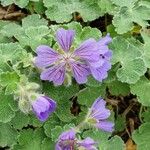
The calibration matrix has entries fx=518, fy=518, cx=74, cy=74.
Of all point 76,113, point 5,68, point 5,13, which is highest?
point 5,68

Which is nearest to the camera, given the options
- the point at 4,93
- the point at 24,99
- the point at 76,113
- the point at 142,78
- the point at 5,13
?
the point at 24,99

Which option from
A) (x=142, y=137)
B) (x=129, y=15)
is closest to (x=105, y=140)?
(x=142, y=137)

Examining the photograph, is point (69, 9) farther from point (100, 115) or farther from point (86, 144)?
point (86, 144)

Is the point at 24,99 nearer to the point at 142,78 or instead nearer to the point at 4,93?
the point at 4,93

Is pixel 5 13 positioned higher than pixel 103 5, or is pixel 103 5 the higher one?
pixel 103 5

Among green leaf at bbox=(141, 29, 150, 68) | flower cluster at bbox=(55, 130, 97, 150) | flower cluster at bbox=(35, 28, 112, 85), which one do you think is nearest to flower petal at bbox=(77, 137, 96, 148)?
flower cluster at bbox=(55, 130, 97, 150)

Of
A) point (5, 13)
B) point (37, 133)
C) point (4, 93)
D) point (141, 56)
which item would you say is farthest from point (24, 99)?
point (5, 13)

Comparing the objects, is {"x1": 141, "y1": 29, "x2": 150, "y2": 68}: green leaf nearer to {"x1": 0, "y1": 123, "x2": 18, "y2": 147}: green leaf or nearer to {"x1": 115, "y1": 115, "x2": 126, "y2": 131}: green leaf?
{"x1": 115, "y1": 115, "x2": 126, "y2": 131}: green leaf
